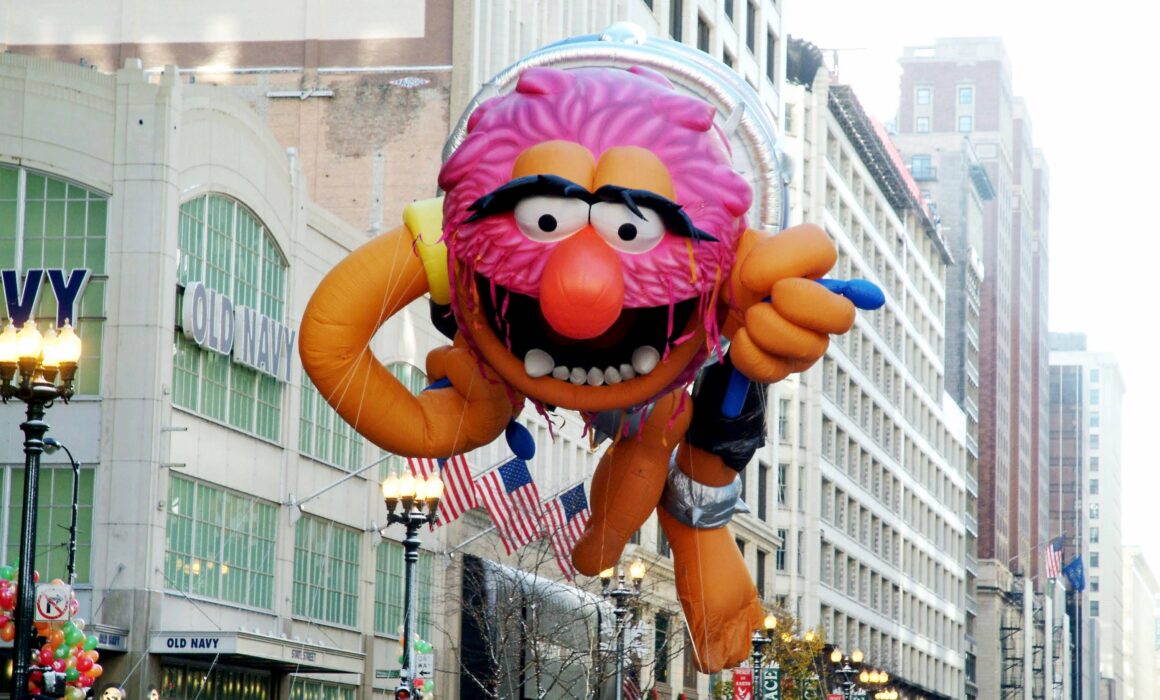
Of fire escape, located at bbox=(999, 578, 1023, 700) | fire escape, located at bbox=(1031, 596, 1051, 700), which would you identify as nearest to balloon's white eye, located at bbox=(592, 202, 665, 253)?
fire escape, located at bbox=(999, 578, 1023, 700)

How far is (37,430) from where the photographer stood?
2131 cm

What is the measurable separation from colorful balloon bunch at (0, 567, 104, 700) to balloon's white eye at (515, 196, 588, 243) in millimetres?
17424

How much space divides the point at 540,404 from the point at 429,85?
38038 millimetres

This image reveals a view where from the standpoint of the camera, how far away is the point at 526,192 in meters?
11.9

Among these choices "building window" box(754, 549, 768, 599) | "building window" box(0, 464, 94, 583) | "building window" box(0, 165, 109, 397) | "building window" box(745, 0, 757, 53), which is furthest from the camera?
"building window" box(754, 549, 768, 599)

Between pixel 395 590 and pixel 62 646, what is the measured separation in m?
17.6

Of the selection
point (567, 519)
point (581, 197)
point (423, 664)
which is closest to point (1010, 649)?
point (423, 664)

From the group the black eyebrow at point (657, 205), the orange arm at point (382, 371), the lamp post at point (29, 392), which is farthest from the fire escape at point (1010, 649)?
the black eyebrow at point (657, 205)

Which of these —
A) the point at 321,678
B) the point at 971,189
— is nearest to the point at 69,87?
the point at 321,678

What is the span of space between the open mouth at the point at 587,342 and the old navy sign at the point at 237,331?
947 inches

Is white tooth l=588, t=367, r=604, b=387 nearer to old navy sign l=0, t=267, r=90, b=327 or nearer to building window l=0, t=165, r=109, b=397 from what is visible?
old navy sign l=0, t=267, r=90, b=327

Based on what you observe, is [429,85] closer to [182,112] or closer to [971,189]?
[182,112]

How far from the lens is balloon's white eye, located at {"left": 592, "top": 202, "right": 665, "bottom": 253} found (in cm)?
1181

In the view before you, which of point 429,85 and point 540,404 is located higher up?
point 429,85
